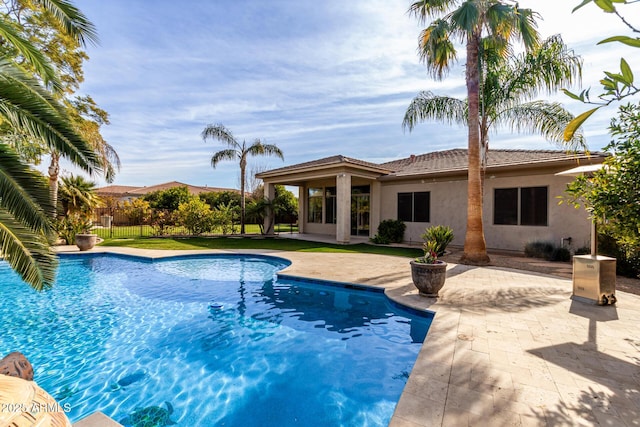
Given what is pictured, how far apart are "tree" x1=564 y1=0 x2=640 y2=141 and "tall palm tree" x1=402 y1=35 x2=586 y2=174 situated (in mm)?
11522

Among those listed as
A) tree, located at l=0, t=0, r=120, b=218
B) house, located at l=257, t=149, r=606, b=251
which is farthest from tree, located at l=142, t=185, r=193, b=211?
house, located at l=257, t=149, r=606, b=251

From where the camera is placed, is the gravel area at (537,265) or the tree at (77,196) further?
the tree at (77,196)

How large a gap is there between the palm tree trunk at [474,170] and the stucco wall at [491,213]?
12.9 feet

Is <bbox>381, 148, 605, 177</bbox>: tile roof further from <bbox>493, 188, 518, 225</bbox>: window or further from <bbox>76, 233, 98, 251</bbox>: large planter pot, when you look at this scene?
<bbox>76, 233, 98, 251</bbox>: large planter pot

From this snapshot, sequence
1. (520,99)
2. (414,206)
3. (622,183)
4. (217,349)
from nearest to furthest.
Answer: (622,183) < (217,349) < (520,99) < (414,206)

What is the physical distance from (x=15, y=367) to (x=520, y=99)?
625 inches

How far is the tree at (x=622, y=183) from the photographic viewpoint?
3.27 m

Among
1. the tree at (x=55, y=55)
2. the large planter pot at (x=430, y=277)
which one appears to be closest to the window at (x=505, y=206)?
the large planter pot at (x=430, y=277)

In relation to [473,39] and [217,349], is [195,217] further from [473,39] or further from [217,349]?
[473,39]

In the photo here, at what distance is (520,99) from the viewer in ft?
40.1

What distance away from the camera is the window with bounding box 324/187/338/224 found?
68.6 feet

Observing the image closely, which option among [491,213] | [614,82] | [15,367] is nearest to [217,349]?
[15,367]

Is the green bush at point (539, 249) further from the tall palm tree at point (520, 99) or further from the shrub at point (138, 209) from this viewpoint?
the shrub at point (138, 209)

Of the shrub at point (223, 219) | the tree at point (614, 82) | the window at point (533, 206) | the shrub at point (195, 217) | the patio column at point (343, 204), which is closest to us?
the tree at point (614, 82)
